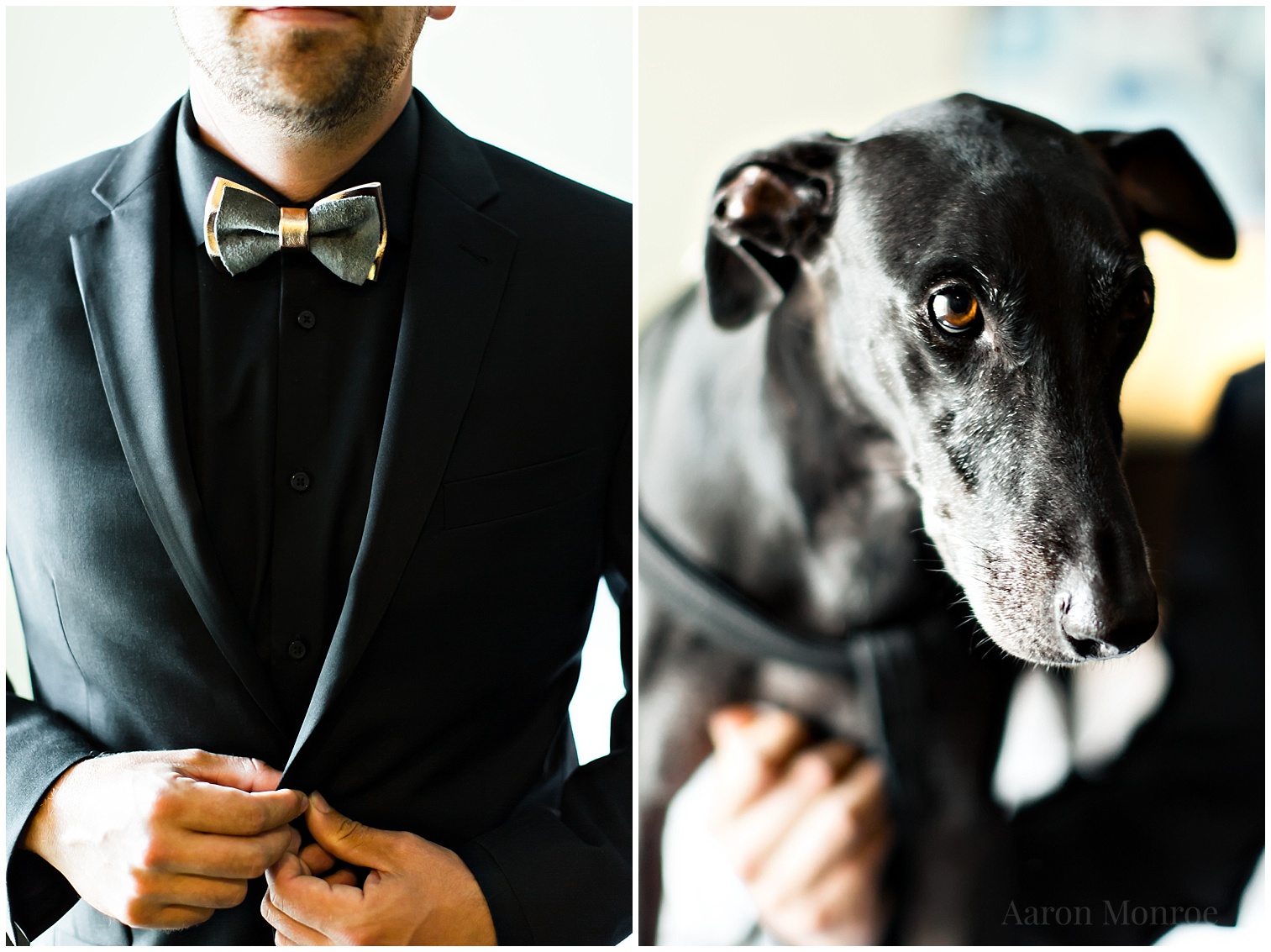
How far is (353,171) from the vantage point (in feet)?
3.46

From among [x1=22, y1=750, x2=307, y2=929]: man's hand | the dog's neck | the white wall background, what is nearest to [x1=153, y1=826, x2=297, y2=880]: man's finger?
[x1=22, y1=750, x2=307, y2=929]: man's hand

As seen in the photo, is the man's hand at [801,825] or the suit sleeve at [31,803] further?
the man's hand at [801,825]

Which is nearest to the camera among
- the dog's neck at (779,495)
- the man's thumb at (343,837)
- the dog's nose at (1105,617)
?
the dog's nose at (1105,617)

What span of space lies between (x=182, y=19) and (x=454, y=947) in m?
1.05

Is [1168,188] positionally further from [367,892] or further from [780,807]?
[367,892]

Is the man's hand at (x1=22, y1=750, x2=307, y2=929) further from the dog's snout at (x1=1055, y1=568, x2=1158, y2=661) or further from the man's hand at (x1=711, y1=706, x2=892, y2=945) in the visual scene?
the dog's snout at (x1=1055, y1=568, x2=1158, y2=661)

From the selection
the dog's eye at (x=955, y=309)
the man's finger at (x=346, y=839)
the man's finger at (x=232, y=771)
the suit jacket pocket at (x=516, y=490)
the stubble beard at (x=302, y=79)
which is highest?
the stubble beard at (x=302, y=79)

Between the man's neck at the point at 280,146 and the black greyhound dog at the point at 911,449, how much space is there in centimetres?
38

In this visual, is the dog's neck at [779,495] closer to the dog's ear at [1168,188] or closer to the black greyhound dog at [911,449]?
the black greyhound dog at [911,449]

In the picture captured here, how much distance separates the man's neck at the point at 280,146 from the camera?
1.04 metres

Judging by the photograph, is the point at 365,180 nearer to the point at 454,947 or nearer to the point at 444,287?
the point at 444,287

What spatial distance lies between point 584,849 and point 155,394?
2.20 feet

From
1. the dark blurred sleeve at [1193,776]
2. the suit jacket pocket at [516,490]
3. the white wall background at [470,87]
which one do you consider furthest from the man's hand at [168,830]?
the dark blurred sleeve at [1193,776]

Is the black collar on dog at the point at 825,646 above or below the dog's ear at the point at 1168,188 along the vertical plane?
below
